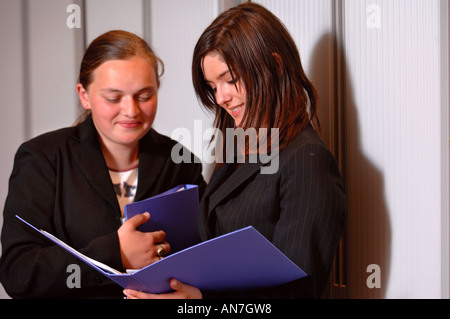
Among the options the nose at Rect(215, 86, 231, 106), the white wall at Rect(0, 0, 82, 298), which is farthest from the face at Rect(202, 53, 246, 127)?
the white wall at Rect(0, 0, 82, 298)

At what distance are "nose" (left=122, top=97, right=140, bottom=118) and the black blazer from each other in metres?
0.15

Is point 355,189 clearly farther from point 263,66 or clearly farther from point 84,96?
point 84,96

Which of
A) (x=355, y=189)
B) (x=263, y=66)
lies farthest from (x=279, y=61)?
(x=355, y=189)

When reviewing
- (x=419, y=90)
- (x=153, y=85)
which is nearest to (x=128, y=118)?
(x=153, y=85)

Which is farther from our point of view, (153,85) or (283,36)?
(153,85)

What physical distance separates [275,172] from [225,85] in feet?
0.78

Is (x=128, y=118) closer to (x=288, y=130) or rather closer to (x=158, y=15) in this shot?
(x=288, y=130)

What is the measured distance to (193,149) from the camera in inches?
70.7

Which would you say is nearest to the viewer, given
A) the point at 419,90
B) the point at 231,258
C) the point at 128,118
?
the point at 231,258

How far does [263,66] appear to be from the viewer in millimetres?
1073

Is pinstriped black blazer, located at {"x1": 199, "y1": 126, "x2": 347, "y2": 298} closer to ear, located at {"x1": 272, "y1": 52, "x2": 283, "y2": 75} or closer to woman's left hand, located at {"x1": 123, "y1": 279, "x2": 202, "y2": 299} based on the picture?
woman's left hand, located at {"x1": 123, "y1": 279, "x2": 202, "y2": 299}

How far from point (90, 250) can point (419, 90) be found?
860 millimetres

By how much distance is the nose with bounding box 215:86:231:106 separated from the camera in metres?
1.12
